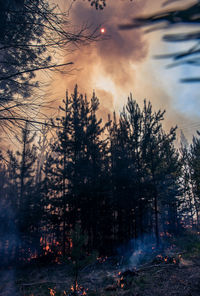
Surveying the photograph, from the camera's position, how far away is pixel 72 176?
15367 mm

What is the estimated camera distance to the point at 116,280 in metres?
8.55

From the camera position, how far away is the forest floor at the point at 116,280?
699 cm

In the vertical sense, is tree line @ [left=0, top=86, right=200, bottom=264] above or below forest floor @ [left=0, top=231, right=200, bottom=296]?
above

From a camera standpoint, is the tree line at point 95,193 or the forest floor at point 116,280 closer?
the forest floor at point 116,280

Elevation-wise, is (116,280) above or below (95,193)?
below

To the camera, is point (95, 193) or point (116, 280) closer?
point (116, 280)

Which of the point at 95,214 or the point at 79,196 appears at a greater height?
the point at 79,196

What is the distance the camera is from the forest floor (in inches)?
275

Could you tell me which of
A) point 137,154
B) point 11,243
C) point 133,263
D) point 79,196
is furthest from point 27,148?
point 133,263

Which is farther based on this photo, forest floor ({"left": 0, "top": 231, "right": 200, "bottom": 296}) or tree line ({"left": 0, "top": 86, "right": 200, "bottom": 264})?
tree line ({"left": 0, "top": 86, "right": 200, "bottom": 264})

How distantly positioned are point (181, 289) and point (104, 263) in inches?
270

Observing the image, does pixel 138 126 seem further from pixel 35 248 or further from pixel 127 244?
pixel 35 248

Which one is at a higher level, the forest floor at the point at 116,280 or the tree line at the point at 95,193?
the tree line at the point at 95,193

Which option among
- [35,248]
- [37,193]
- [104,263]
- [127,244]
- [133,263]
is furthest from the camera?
[37,193]
